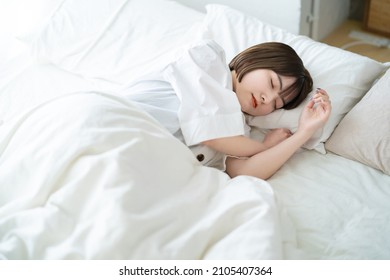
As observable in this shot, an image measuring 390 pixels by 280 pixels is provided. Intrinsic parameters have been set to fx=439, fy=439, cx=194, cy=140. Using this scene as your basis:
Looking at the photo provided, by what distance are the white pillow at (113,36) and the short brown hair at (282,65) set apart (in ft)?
1.35

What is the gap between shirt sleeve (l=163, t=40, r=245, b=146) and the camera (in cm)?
113

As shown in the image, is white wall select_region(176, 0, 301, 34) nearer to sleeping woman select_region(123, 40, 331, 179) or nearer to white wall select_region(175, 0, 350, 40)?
white wall select_region(175, 0, 350, 40)

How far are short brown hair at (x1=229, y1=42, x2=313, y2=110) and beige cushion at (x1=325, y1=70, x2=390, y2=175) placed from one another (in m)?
0.15

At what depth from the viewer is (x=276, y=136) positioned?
1256 mm

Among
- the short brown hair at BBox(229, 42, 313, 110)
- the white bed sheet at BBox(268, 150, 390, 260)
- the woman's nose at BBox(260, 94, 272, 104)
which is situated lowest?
the white bed sheet at BBox(268, 150, 390, 260)

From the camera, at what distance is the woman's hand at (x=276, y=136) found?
1.25 m

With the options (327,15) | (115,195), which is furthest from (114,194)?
(327,15)

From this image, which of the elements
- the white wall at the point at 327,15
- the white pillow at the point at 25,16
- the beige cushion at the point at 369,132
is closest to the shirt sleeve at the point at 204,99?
the beige cushion at the point at 369,132

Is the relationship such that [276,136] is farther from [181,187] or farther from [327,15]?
[327,15]

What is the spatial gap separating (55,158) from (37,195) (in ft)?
0.28

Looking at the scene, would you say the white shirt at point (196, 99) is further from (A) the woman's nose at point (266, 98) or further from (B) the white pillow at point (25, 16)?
(B) the white pillow at point (25, 16)

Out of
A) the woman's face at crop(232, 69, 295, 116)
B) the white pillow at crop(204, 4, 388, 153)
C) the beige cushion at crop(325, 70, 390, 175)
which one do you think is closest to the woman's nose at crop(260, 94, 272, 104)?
the woman's face at crop(232, 69, 295, 116)

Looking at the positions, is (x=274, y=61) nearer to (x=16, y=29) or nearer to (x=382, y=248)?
(x=382, y=248)

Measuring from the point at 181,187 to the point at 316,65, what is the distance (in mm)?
658
